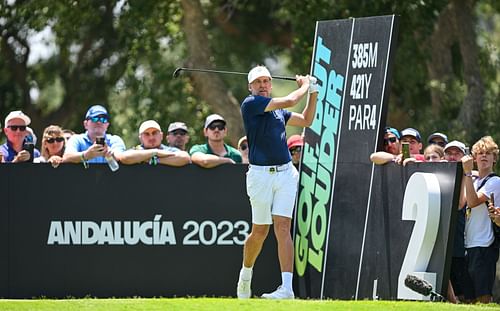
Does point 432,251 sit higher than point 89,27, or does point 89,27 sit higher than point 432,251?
point 89,27

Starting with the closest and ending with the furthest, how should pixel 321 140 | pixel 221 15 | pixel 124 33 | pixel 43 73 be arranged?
pixel 321 140, pixel 124 33, pixel 221 15, pixel 43 73

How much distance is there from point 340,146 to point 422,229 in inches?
59.1

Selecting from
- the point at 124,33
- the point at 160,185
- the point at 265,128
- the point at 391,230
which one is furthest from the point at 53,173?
the point at 124,33

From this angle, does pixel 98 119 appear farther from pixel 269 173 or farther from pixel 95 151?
pixel 269 173

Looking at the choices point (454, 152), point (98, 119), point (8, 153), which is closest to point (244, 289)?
point (454, 152)

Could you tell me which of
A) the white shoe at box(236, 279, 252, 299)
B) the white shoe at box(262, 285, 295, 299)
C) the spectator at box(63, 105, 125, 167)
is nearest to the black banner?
the spectator at box(63, 105, 125, 167)

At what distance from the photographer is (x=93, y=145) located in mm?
12508

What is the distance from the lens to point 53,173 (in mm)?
12633

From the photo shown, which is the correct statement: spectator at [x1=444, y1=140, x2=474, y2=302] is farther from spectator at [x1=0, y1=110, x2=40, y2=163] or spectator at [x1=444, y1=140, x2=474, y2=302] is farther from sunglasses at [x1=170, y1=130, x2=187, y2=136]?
spectator at [x1=0, y1=110, x2=40, y2=163]

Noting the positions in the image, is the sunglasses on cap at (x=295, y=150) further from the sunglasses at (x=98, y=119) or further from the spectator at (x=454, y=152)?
the sunglasses at (x=98, y=119)

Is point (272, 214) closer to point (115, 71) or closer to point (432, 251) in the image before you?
point (432, 251)

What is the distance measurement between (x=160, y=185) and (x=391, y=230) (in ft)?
8.28

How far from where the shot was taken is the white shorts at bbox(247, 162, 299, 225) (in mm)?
11156

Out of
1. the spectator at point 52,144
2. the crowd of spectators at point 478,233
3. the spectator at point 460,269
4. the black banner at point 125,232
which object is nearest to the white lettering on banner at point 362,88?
the crowd of spectators at point 478,233
